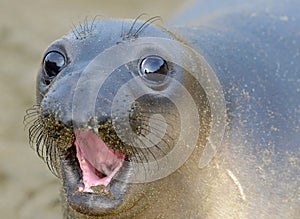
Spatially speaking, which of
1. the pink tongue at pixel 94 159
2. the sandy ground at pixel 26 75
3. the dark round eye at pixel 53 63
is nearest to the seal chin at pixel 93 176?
the pink tongue at pixel 94 159

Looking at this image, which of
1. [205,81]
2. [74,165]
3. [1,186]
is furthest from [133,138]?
[1,186]

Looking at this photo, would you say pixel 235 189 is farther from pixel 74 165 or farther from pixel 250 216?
pixel 74 165

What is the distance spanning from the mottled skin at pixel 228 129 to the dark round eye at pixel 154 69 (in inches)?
2.8

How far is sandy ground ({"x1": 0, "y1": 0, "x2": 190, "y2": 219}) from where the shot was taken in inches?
211

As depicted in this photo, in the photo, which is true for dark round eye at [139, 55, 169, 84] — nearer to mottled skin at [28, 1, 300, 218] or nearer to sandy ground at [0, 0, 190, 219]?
mottled skin at [28, 1, 300, 218]

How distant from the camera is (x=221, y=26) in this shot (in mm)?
4527

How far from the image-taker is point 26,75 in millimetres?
6816

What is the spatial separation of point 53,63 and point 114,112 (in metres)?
0.48

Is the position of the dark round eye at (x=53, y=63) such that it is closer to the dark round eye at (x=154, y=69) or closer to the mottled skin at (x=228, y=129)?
the mottled skin at (x=228, y=129)

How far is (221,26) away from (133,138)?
1379 mm

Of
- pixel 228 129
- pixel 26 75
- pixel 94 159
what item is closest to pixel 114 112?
pixel 94 159

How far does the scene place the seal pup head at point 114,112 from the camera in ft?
10.8

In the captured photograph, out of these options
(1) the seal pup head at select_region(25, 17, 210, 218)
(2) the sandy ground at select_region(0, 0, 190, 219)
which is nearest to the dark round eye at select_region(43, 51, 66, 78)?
(1) the seal pup head at select_region(25, 17, 210, 218)

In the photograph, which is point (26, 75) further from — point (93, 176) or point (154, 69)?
point (93, 176)
